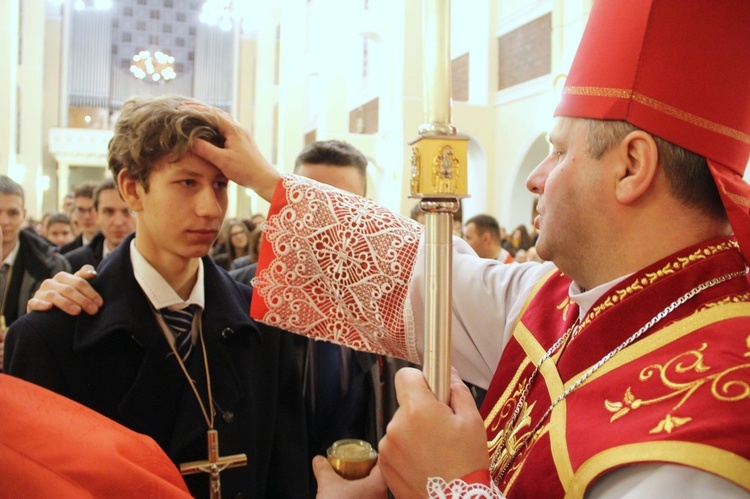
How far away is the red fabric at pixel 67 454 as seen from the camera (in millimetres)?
703

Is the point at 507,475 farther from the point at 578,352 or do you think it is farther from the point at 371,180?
the point at 371,180

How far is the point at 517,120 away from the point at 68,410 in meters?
10.3

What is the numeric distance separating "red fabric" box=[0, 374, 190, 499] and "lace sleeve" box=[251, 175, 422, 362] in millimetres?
840

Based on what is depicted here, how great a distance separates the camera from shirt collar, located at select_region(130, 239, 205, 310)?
166cm

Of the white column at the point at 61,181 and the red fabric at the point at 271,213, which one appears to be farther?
the white column at the point at 61,181

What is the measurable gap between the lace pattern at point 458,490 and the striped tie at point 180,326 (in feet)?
2.92

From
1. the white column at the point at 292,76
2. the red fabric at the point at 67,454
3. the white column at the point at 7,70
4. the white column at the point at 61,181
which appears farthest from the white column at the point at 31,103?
the red fabric at the point at 67,454

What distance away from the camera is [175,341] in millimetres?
1693

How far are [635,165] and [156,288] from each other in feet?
3.73

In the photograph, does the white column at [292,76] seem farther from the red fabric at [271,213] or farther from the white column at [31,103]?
the red fabric at [271,213]

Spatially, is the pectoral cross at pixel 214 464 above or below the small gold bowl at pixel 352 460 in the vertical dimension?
below

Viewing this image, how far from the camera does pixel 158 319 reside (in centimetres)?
168

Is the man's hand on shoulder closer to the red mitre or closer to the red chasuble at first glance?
the red chasuble

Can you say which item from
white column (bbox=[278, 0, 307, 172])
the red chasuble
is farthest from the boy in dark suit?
white column (bbox=[278, 0, 307, 172])
